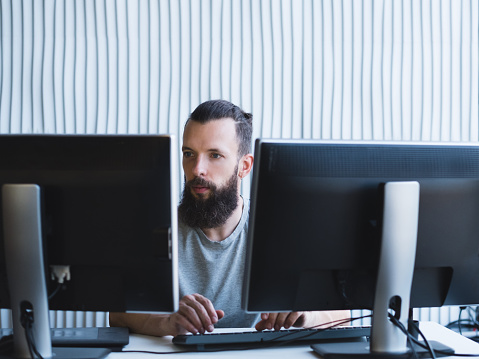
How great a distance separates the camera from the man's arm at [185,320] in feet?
5.30

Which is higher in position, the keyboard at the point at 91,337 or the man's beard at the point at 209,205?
the man's beard at the point at 209,205

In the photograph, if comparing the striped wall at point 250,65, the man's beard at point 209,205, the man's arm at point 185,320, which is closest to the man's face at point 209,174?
the man's beard at point 209,205

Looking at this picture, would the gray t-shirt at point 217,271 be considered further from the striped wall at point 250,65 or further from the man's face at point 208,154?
the striped wall at point 250,65

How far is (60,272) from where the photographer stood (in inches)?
53.9

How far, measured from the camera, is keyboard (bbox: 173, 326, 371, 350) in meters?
1.53

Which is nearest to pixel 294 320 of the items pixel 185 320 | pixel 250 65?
pixel 185 320

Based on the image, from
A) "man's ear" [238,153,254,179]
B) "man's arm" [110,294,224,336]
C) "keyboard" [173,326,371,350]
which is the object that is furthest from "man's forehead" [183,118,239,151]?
"keyboard" [173,326,371,350]

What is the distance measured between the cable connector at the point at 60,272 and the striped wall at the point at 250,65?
164cm

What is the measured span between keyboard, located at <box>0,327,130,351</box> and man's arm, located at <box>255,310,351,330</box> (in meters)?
0.37

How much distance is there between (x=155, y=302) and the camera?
1367 mm

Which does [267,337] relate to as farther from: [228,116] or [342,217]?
[228,116]

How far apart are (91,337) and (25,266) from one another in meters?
0.33

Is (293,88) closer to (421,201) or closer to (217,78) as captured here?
(217,78)

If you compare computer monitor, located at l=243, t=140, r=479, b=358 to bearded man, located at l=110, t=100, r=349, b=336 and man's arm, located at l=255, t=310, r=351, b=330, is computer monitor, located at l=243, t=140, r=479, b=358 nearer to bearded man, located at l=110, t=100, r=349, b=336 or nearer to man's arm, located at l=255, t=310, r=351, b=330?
man's arm, located at l=255, t=310, r=351, b=330
